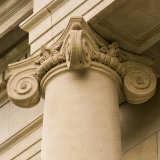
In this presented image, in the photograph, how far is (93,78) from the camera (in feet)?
26.7

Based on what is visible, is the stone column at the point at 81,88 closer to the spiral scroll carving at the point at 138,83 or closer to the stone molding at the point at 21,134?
the spiral scroll carving at the point at 138,83

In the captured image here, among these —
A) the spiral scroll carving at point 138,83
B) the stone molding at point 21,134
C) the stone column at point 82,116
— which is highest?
the stone molding at point 21,134

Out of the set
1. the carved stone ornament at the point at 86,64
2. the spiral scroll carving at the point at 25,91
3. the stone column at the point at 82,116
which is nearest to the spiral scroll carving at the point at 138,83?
the carved stone ornament at the point at 86,64

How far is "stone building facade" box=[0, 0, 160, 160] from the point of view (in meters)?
7.57

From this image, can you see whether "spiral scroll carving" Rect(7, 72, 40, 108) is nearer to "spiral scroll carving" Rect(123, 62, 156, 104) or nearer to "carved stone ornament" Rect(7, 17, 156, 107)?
"carved stone ornament" Rect(7, 17, 156, 107)

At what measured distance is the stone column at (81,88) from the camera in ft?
24.4

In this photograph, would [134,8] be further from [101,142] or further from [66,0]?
[101,142]

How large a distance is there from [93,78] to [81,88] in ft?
1.03

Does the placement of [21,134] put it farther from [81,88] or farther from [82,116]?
[82,116]

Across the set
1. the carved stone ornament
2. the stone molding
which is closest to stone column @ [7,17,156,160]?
the carved stone ornament

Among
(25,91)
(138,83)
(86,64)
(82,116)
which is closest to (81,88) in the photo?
(86,64)

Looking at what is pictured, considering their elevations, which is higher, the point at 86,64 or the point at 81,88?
the point at 86,64

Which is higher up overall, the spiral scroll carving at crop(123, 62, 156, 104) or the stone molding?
the stone molding

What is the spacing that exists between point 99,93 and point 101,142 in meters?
0.95
